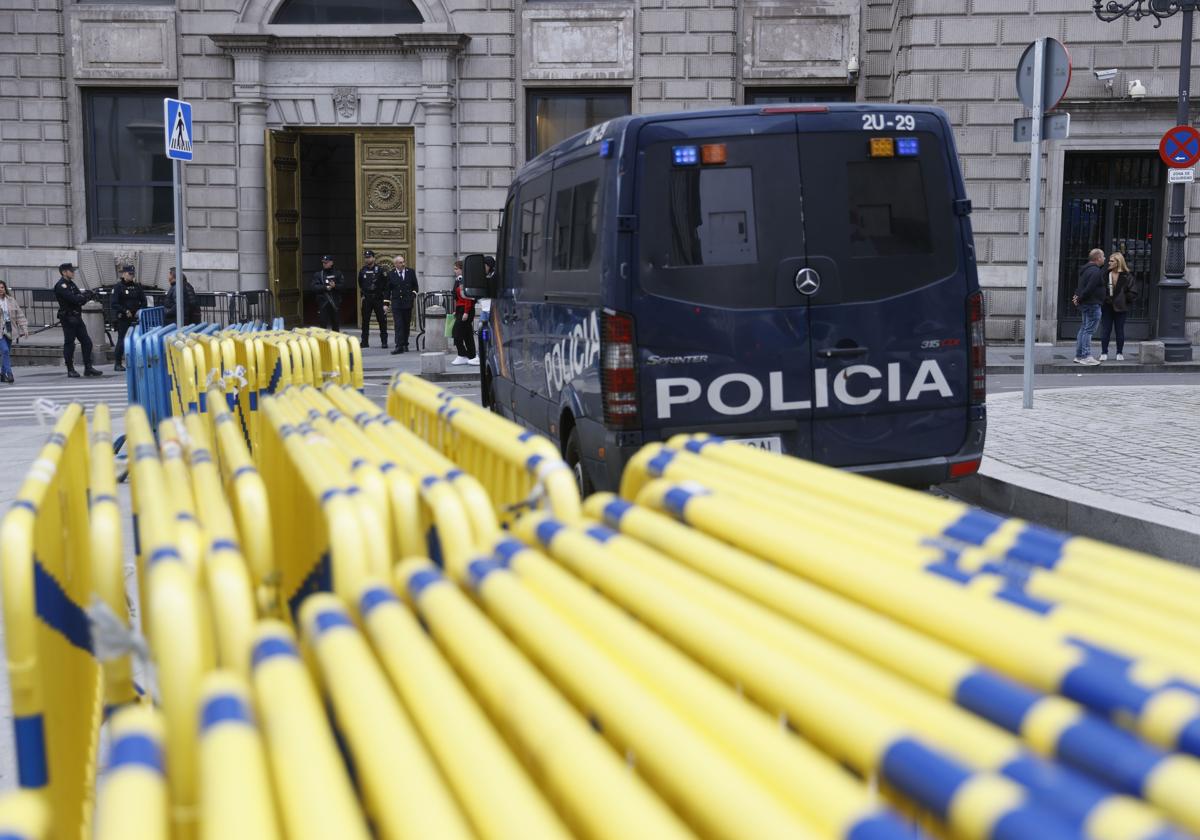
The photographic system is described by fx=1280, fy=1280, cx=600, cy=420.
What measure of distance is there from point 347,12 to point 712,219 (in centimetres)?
1892

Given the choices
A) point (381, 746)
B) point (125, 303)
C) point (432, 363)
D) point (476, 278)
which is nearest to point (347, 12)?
point (125, 303)

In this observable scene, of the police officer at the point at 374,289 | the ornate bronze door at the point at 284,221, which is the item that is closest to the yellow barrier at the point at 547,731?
the police officer at the point at 374,289

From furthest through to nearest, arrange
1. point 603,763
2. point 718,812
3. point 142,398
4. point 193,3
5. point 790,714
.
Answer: point 193,3, point 142,398, point 790,714, point 603,763, point 718,812

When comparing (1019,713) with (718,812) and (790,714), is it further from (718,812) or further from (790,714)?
(718,812)

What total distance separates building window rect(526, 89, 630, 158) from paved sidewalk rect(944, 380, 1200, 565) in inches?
529

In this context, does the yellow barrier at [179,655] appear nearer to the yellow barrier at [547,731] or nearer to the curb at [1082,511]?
the yellow barrier at [547,731]

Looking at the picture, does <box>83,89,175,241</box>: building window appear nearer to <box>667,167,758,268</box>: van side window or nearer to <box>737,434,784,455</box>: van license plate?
<box>667,167,758,268</box>: van side window

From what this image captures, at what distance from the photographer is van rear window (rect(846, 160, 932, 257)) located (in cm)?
691

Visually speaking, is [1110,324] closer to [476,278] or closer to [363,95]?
[476,278]

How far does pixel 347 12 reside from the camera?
78.2ft

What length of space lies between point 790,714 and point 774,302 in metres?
5.37

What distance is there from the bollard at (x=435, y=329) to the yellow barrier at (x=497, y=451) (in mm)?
15886

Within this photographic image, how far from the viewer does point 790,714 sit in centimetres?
166

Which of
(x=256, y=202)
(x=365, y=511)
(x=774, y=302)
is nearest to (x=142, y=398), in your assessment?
(x=774, y=302)
